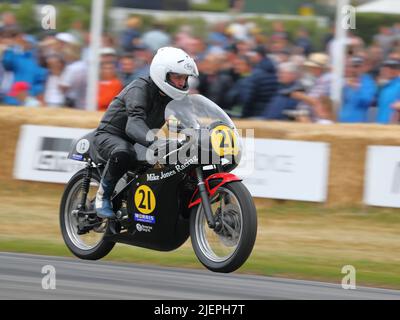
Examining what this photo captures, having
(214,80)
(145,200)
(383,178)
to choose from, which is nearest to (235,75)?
(214,80)

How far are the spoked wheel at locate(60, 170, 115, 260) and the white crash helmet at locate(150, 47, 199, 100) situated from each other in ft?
4.01

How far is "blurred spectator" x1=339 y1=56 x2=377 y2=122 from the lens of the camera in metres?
12.5

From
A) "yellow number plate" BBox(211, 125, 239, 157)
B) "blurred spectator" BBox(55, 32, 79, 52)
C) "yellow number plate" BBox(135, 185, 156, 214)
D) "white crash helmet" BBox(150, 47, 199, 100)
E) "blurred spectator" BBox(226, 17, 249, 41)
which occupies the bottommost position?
"yellow number plate" BBox(135, 185, 156, 214)

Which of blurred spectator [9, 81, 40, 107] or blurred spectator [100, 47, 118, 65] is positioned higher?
blurred spectator [100, 47, 118, 65]

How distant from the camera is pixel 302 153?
12039mm

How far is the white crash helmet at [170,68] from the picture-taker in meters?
8.02

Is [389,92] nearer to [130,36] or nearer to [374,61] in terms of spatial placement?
[374,61]

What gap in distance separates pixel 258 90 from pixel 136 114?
5034 mm

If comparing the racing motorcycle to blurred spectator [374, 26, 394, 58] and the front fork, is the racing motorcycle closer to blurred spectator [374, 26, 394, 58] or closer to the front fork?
the front fork

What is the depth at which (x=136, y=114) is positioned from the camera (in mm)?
8062

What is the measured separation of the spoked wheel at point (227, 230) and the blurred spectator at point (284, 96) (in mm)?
4935

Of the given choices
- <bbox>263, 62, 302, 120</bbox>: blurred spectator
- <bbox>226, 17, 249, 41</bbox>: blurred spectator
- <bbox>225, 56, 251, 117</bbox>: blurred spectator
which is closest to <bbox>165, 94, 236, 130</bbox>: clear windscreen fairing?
<bbox>263, 62, 302, 120</bbox>: blurred spectator

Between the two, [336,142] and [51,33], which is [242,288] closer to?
[336,142]
